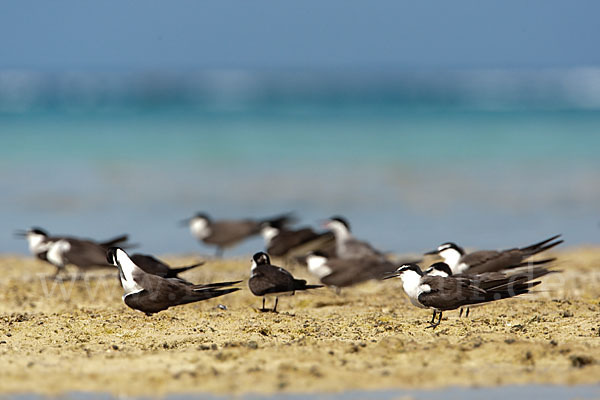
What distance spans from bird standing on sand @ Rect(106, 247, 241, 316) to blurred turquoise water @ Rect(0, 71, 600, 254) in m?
3.97

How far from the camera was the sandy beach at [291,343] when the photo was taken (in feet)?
13.9

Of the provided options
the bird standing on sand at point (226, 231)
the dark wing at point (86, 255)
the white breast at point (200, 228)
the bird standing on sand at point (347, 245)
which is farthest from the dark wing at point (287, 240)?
the dark wing at point (86, 255)

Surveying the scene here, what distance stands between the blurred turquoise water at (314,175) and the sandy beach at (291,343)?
336 cm

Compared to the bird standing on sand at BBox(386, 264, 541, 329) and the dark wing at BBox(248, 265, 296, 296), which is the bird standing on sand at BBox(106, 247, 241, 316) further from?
the bird standing on sand at BBox(386, 264, 541, 329)

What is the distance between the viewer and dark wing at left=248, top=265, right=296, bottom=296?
6.26 metres

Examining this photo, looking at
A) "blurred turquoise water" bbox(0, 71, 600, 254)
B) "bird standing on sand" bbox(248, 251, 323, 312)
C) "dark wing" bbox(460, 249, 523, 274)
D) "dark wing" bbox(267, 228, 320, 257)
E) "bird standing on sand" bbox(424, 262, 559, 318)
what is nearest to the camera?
"bird standing on sand" bbox(424, 262, 559, 318)

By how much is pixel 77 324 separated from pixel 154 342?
829mm

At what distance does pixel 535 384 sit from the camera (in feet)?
13.7

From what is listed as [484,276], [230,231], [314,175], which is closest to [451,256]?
[484,276]

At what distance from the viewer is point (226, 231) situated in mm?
9781

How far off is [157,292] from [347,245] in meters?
2.93

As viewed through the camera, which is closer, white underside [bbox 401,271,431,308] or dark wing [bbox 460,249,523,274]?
white underside [bbox 401,271,431,308]

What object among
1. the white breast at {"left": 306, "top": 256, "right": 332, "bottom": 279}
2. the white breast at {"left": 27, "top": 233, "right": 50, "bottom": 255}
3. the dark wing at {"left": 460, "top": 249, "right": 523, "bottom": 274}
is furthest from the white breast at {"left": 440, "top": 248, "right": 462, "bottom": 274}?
the white breast at {"left": 27, "top": 233, "right": 50, "bottom": 255}

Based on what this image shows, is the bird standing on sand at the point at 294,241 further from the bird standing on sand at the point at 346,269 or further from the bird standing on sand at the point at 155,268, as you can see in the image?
the bird standing on sand at the point at 155,268
